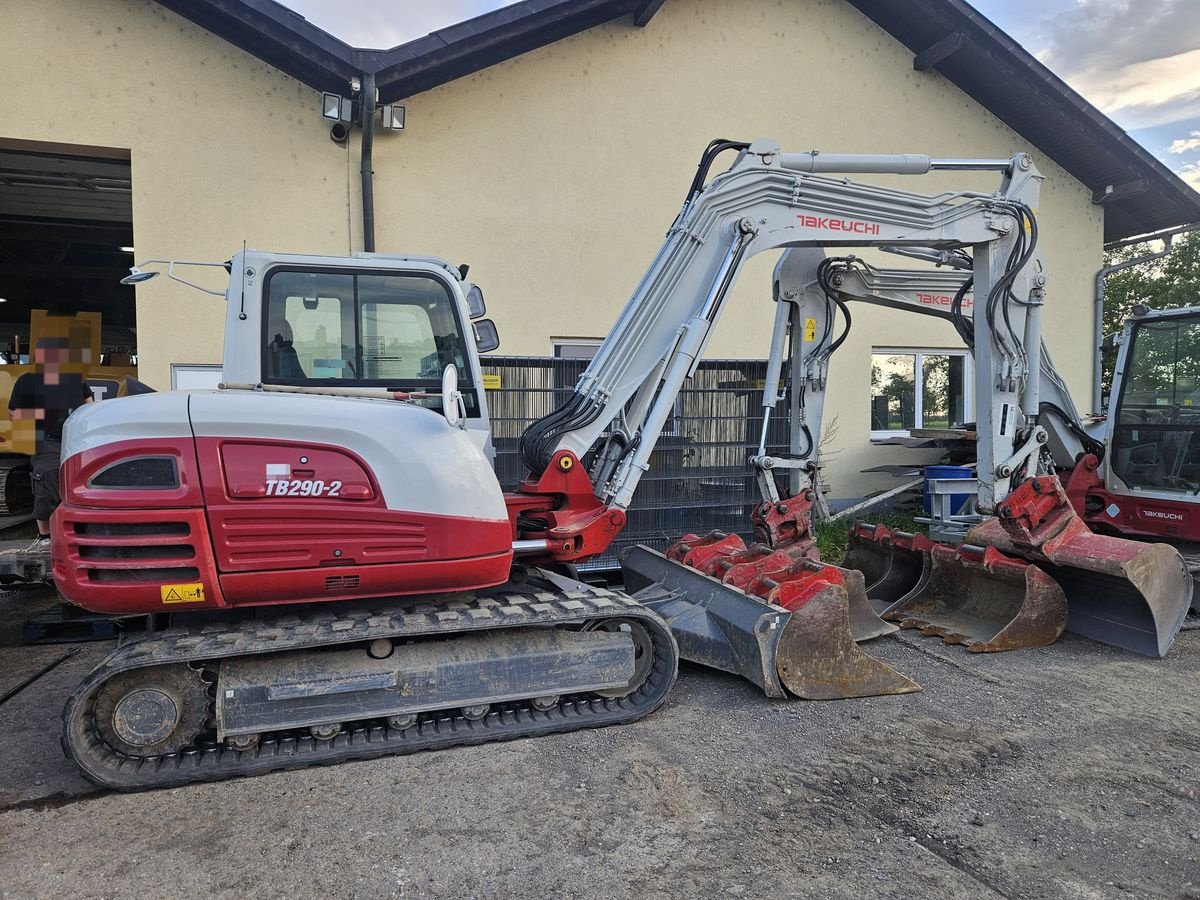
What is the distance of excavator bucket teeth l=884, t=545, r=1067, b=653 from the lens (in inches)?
202

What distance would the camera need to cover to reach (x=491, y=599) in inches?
164

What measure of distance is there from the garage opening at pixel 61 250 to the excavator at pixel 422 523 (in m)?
3.75

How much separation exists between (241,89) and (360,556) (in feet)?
21.6

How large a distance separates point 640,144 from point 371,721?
766 centimetres

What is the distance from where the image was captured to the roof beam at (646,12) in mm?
9000

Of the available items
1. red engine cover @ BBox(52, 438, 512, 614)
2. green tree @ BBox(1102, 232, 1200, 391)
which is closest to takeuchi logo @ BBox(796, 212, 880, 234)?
red engine cover @ BBox(52, 438, 512, 614)

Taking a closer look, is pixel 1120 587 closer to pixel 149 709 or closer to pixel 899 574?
pixel 899 574

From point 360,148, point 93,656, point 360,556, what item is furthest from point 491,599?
point 360,148

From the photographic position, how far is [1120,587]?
5.13 m

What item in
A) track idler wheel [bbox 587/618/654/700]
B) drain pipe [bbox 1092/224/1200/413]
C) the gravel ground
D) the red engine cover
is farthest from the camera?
drain pipe [bbox 1092/224/1200/413]

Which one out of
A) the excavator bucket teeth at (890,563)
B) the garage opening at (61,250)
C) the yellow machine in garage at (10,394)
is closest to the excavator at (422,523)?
the excavator bucket teeth at (890,563)

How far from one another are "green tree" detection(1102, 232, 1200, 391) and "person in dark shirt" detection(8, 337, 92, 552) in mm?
22188

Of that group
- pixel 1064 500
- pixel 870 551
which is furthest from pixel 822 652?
pixel 870 551

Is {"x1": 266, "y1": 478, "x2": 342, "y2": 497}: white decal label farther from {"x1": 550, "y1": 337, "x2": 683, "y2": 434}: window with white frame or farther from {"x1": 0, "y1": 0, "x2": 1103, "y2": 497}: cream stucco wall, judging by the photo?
{"x1": 550, "y1": 337, "x2": 683, "y2": 434}: window with white frame
